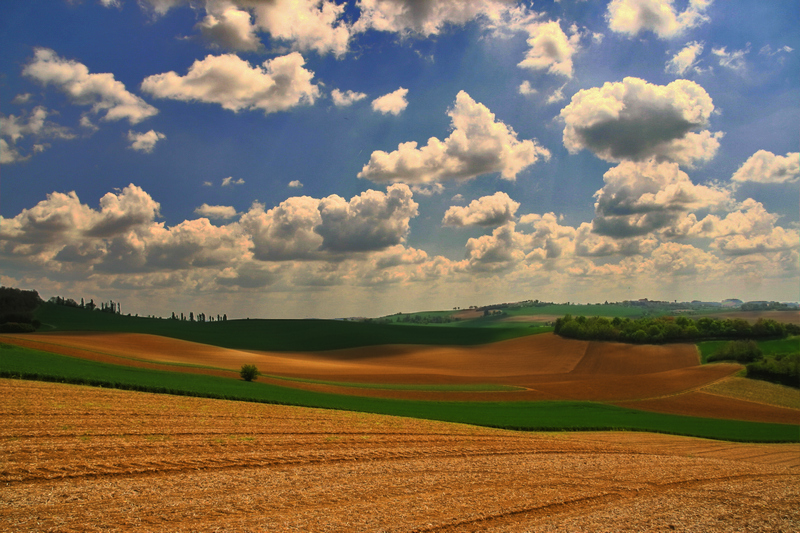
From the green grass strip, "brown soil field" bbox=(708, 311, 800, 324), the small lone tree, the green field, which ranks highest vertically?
"brown soil field" bbox=(708, 311, 800, 324)

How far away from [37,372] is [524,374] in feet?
198

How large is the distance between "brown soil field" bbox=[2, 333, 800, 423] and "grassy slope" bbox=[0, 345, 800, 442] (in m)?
6.79

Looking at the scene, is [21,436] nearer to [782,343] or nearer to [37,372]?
[37,372]

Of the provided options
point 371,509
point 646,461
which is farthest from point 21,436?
point 646,461

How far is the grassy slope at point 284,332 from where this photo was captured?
96.8 meters

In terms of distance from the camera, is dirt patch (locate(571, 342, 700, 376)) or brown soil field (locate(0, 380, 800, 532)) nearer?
brown soil field (locate(0, 380, 800, 532))

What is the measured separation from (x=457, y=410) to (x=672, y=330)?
239 feet

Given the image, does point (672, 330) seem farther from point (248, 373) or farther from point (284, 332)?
point (284, 332)

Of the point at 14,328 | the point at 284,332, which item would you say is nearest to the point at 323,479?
the point at 14,328

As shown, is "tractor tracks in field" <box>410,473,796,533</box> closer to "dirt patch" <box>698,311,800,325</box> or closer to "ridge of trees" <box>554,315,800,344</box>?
"ridge of trees" <box>554,315,800,344</box>

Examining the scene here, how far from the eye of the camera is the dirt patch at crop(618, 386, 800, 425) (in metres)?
45.3

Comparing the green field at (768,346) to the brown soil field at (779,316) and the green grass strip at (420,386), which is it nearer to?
the brown soil field at (779,316)

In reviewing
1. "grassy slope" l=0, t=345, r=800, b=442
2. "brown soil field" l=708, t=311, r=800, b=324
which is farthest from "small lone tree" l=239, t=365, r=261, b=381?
"brown soil field" l=708, t=311, r=800, b=324

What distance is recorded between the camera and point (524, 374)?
71.8 meters
